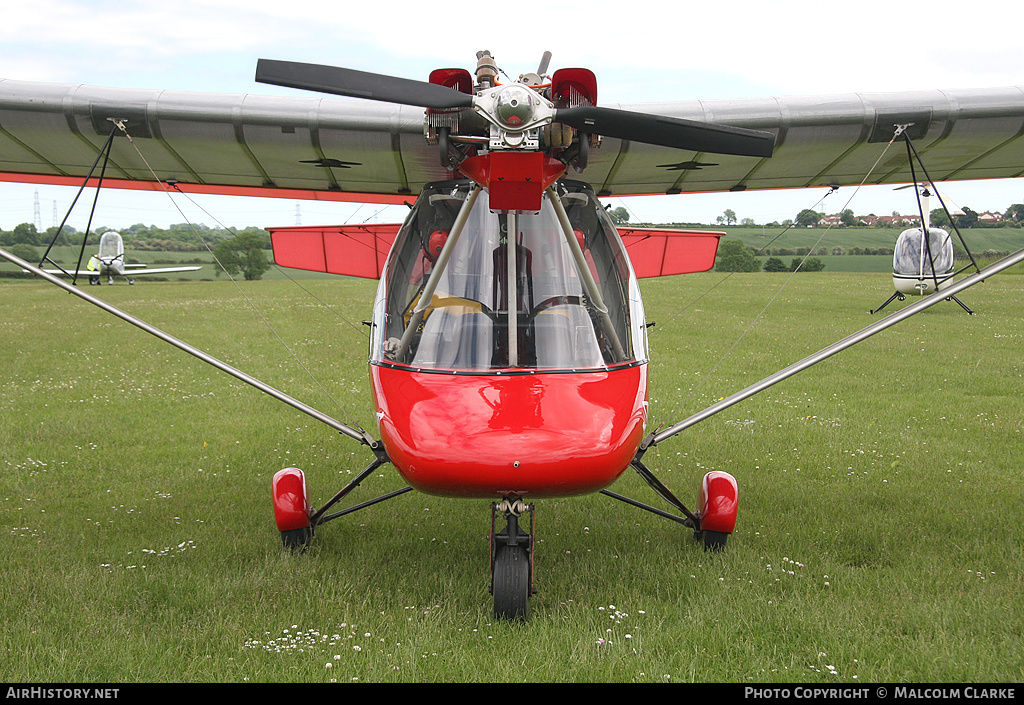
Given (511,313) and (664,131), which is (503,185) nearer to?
(511,313)

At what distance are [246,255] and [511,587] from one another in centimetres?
4022

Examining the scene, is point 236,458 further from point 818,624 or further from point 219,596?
point 818,624

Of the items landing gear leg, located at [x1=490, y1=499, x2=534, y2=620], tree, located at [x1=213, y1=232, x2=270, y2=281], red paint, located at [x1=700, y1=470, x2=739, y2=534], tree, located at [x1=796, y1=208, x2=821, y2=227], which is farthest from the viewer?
tree, located at [x1=213, y1=232, x2=270, y2=281]

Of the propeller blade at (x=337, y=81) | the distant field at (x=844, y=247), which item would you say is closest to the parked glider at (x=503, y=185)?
the propeller blade at (x=337, y=81)

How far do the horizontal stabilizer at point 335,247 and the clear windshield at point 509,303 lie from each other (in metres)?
3.09

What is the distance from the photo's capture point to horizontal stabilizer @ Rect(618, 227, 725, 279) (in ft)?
25.2

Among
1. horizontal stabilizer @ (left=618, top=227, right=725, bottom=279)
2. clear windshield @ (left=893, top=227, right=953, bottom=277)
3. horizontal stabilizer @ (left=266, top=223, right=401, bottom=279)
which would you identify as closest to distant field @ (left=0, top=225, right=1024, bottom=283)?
clear windshield @ (left=893, top=227, right=953, bottom=277)

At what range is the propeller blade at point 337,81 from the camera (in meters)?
3.12

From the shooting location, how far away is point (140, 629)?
10.8ft

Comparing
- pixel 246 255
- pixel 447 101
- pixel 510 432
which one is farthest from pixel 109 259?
pixel 510 432

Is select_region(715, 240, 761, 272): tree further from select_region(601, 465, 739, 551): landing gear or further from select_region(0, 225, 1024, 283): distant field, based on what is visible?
select_region(0, 225, 1024, 283): distant field

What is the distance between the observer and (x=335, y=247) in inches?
278

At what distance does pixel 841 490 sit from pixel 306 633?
4175 millimetres

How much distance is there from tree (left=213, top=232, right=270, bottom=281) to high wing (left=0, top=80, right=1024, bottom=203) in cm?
3474
